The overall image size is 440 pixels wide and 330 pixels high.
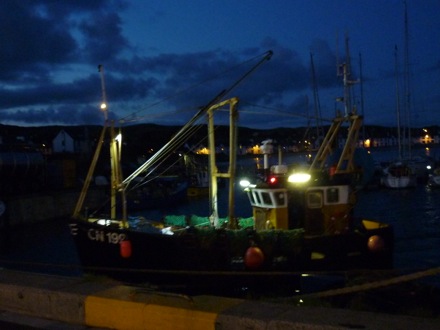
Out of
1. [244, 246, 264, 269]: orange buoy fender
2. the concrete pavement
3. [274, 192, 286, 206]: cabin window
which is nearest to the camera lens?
the concrete pavement

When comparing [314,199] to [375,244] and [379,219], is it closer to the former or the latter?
[375,244]

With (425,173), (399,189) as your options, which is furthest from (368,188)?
(425,173)

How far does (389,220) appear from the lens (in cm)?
3944

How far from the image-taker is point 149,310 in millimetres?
6391

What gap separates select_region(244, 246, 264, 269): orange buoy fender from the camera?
1584 centimetres

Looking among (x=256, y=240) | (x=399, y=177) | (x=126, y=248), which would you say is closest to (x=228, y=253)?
(x=256, y=240)

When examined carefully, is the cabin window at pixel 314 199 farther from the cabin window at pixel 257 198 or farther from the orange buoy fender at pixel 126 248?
the orange buoy fender at pixel 126 248

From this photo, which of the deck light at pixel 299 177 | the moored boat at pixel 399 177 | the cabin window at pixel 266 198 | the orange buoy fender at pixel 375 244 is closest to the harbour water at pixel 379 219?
the moored boat at pixel 399 177

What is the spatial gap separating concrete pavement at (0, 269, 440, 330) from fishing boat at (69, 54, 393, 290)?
8.51 metres

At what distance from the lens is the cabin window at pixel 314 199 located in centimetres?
1820

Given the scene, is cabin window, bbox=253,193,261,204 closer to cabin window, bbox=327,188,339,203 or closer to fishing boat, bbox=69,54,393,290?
fishing boat, bbox=69,54,393,290

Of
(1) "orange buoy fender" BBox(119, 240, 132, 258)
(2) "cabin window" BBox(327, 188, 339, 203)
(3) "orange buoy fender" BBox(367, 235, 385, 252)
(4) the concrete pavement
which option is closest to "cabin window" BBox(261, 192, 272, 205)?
(2) "cabin window" BBox(327, 188, 339, 203)

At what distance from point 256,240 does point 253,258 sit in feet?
2.41

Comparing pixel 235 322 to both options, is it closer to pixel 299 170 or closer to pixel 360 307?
pixel 360 307
